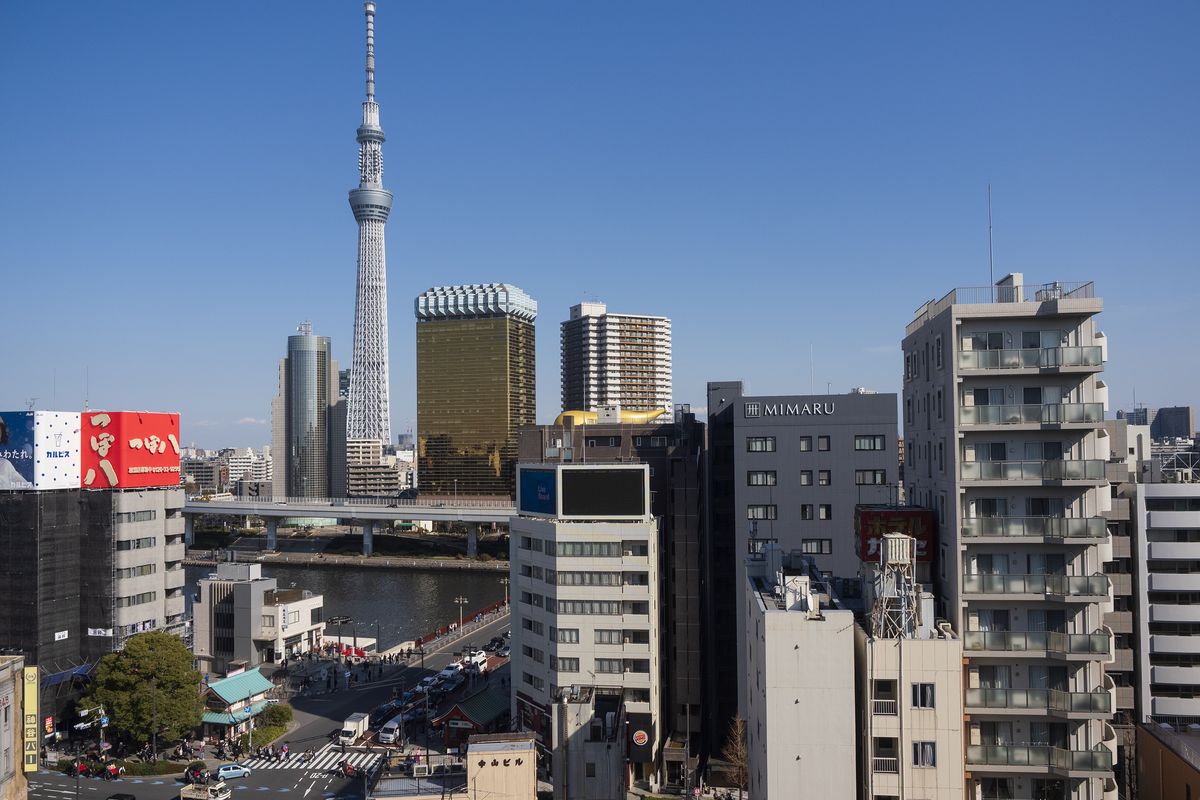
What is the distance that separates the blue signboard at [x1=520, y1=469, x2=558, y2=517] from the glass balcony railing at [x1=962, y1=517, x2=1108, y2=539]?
17303 millimetres

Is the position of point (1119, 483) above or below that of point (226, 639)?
above

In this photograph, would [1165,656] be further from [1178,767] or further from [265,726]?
[265,726]

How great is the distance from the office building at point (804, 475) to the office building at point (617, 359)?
10652 cm

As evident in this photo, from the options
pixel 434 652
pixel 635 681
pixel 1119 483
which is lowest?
pixel 434 652

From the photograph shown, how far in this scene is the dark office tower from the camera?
451 feet

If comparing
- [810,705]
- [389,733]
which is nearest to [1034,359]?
[810,705]

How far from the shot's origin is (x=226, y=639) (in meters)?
46.8

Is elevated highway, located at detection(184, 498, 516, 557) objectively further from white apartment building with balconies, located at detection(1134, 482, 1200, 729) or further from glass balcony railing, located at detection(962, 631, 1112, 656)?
glass balcony railing, located at detection(962, 631, 1112, 656)

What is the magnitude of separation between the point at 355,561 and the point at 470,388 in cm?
4070

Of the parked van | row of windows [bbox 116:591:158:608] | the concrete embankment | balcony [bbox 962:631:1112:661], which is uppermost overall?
balcony [bbox 962:631:1112:661]

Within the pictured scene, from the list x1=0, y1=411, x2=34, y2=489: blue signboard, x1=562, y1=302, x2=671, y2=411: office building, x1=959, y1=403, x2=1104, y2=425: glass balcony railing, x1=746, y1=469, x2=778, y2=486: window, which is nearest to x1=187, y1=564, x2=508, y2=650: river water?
x1=0, y1=411, x2=34, y2=489: blue signboard

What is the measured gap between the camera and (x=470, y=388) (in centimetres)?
14000

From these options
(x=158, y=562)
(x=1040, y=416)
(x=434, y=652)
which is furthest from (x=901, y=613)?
(x=434, y=652)

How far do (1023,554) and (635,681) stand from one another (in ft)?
54.3
